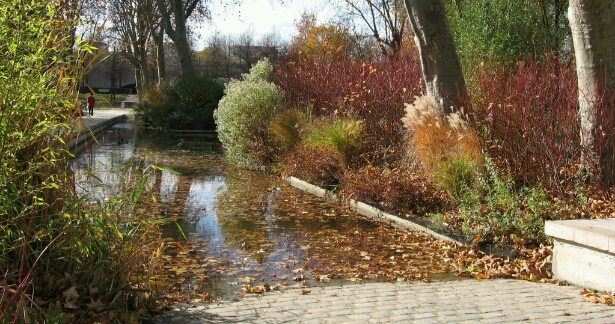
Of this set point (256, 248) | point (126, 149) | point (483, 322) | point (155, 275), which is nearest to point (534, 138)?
point (256, 248)

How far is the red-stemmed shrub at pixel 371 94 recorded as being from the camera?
13836 mm

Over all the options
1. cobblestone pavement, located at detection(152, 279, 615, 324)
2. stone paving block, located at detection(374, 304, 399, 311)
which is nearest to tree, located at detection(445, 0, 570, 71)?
cobblestone pavement, located at detection(152, 279, 615, 324)

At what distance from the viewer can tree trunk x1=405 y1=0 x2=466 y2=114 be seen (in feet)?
39.9

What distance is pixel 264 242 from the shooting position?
28.1 feet

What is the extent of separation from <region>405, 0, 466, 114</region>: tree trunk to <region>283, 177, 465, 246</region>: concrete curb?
2.54m

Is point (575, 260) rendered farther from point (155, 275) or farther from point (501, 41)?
point (501, 41)

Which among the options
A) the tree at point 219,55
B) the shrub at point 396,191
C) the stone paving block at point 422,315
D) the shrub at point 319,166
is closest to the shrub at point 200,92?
the shrub at point 319,166

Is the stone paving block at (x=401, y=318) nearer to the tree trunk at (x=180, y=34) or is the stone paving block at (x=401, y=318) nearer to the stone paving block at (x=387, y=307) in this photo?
the stone paving block at (x=387, y=307)

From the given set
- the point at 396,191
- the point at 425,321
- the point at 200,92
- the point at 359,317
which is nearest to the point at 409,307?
the point at 425,321

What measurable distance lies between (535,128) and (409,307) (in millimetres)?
4781

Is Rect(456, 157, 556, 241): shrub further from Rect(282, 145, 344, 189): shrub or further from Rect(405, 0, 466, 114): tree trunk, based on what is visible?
Rect(282, 145, 344, 189): shrub

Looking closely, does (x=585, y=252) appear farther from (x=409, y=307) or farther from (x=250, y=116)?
(x=250, y=116)

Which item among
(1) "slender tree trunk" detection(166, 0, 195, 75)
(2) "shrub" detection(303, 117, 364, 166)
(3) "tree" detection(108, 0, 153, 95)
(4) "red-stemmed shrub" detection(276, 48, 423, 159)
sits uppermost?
(3) "tree" detection(108, 0, 153, 95)

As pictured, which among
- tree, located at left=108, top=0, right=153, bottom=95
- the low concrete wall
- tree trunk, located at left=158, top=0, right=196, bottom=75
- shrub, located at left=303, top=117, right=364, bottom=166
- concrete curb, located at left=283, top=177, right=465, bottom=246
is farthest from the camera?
tree, located at left=108, top=0, right=153, bottom=95
